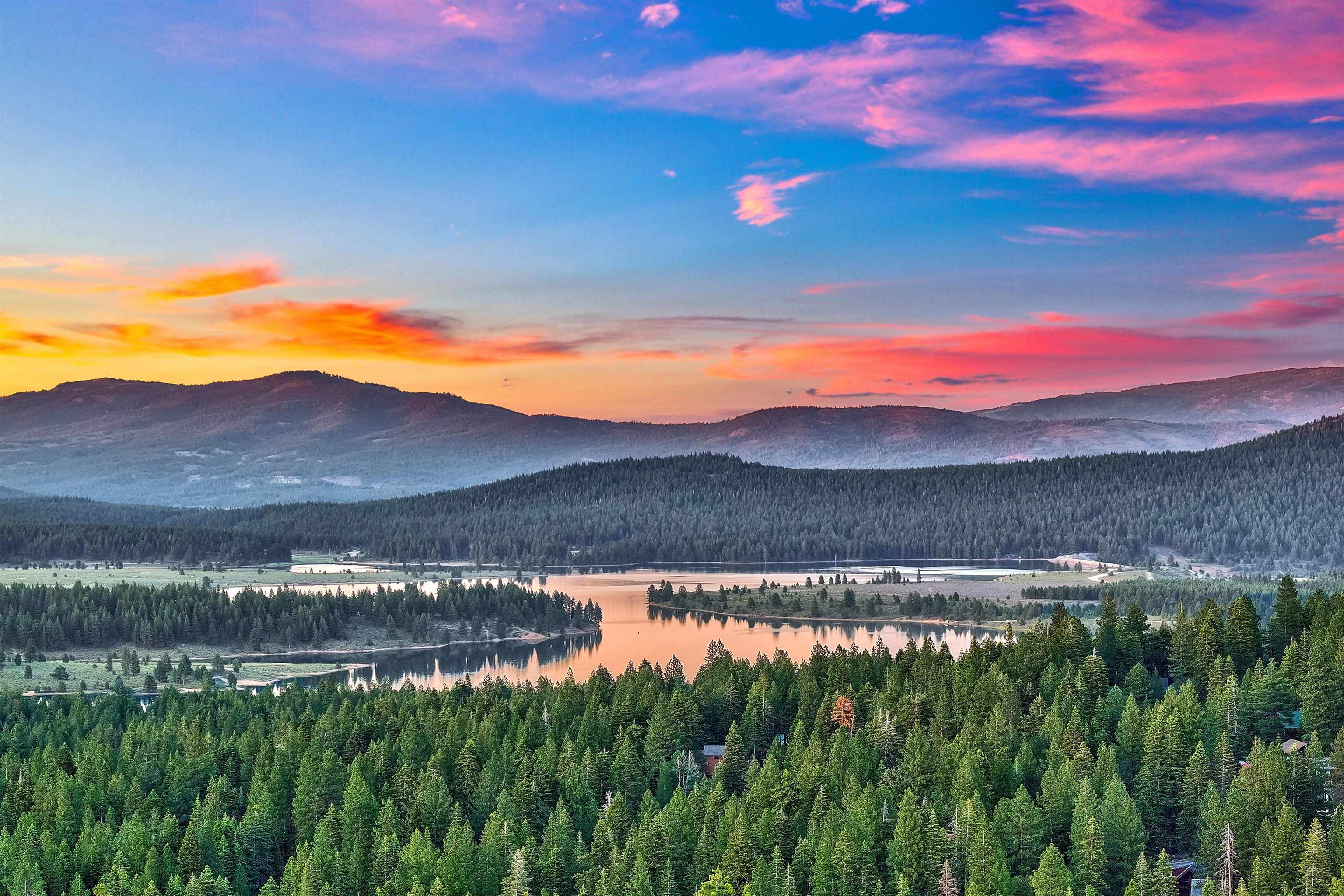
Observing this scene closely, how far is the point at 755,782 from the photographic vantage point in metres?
74.8

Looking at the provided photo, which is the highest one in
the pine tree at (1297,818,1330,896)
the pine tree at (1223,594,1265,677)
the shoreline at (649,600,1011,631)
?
the pine tree at (1223,594,1265,677)

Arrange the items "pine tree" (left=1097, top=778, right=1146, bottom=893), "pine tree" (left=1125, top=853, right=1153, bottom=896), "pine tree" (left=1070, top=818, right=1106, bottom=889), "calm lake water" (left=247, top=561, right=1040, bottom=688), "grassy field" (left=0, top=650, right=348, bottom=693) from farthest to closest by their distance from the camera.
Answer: "calm lake water" (left=247, top=561, right=1040, bottom=688)
"grassy field" (left=0, top=650, right=348, bottom=693)
"pine tree" (left=1097, top=778, right=1146, bottom=893)
"pine tree" (left=1070, top=818, right=1106, bottom=889)
"pine tree" (left=1125, top=853, right=1153, bottom=896)

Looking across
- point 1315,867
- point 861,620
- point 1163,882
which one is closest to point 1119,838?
point 1163,882

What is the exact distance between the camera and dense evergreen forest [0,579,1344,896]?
65.4 meters

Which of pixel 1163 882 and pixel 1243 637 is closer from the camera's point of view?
pixel 1163 882

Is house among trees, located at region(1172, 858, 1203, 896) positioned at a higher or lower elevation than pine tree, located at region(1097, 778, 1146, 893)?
lower

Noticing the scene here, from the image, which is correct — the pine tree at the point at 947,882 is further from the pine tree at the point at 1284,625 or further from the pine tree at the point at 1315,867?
the pine tree at the point at 1284,625

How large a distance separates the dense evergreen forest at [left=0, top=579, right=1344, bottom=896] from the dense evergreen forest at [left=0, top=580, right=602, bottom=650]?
59137mm

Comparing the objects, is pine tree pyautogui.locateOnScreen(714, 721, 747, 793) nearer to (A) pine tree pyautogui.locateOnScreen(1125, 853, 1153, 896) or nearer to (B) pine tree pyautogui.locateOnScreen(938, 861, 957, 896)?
(B) pine tree pyautogui.locateOnScreen(938, 861, 957, 896)

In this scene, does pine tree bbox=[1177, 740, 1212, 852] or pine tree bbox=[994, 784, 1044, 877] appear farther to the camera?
pine tree bbox=[1177, 740, 1212, 852]

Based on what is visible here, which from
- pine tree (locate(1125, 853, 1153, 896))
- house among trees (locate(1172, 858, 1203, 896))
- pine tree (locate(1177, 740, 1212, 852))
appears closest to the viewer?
pine tree (locate(1125, 853, 1153, 896))

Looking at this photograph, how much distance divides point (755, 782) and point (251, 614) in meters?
108

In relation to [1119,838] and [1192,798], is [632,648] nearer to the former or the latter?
[1192,798]

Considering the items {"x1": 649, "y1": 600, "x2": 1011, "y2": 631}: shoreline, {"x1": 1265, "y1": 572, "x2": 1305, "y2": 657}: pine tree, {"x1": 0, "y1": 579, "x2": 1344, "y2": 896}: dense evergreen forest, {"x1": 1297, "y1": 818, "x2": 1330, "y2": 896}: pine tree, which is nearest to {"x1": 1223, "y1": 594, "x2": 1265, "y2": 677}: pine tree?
{"x1": 0, "y1": 579, "x2": 1344, "y2": 896}: dense evergreen forest
